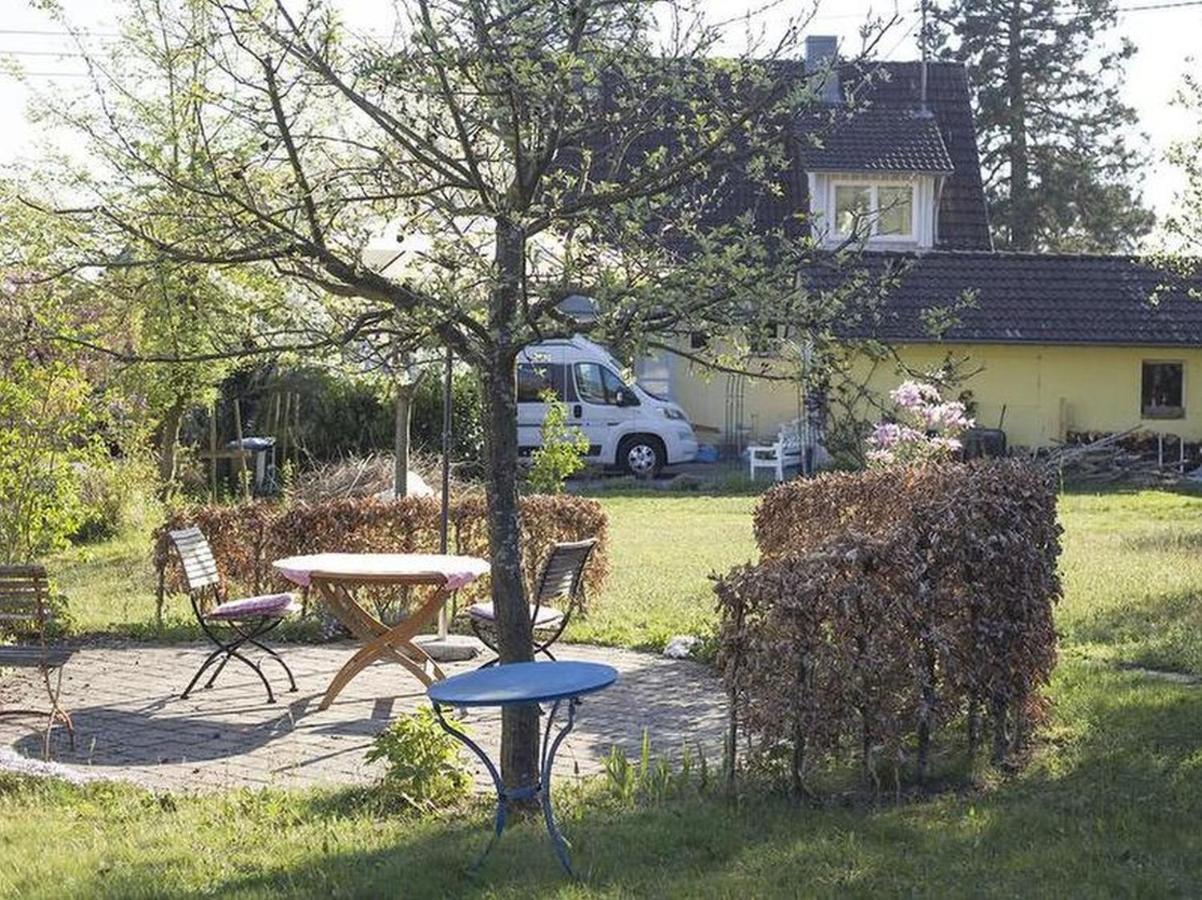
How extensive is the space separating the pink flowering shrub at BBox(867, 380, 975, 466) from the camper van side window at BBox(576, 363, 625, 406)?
1305cm

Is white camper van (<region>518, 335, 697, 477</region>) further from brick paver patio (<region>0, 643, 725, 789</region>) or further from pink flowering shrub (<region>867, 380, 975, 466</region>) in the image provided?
brick paver patio (<region>0, 643, 725, 789</region>)

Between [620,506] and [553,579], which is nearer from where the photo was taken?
[553,579]

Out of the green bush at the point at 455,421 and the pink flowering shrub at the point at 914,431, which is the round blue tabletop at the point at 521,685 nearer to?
the pink flowering shrub at the point at 914,431

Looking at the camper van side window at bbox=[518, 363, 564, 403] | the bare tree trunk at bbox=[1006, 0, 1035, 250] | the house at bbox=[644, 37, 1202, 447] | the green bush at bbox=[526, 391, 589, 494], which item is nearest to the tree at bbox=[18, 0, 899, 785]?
the green bush at bbox=[526, 391, 589, 494]

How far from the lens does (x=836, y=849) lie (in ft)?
19.4

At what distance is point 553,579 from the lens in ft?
33.5

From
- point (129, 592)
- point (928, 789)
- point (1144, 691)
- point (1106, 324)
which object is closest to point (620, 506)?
point (129, 592)

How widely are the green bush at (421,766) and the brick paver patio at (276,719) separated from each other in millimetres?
613

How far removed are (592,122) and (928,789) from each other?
3.20 m

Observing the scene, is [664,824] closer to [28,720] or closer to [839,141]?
[28,720]

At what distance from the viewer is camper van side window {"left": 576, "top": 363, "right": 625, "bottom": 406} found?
2800 cm

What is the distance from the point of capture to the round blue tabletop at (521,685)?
18.4 ft

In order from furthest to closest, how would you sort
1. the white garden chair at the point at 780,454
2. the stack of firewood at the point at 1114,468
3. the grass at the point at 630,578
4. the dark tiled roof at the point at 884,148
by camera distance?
the dark tiled roof at the point at 884,148 < the stack of firewood at the point at 1114,468 < the white garden chair at the point at 780,454 < the grass at the point at 630,578

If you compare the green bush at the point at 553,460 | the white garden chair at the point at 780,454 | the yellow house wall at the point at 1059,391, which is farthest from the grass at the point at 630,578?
the yellow house wall at the point at 1059,391
